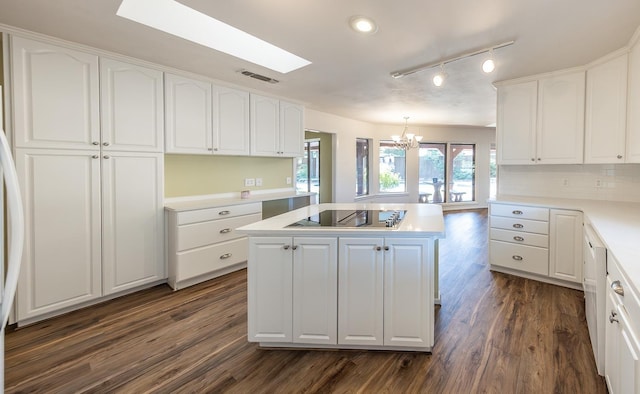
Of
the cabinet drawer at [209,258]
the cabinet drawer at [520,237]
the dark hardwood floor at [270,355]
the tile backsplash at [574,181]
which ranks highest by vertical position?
the tile backsplash at [574,181]

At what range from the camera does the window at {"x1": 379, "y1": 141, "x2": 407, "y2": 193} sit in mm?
7832

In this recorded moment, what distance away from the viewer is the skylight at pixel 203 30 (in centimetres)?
236

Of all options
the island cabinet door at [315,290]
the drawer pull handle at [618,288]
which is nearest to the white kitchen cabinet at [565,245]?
the drawer pull handle at [618,288]

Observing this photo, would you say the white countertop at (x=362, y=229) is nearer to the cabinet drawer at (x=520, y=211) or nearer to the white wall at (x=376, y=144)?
the cabinet drawer at (x=520, y=211)

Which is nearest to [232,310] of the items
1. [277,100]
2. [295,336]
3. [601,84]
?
[295,336]

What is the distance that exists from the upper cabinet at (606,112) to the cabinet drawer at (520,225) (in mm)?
814

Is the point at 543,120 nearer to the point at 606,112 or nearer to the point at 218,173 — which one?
the point at 606,112

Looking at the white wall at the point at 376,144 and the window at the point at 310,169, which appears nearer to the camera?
the white wall at the point at 376,144

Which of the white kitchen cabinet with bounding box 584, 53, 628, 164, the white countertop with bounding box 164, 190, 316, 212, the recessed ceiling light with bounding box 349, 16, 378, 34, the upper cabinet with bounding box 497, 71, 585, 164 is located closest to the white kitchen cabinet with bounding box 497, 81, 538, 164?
the upper cabinet with bounding box 497, 71, 585, 164

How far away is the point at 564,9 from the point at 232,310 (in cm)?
339

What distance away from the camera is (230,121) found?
388 centimetres

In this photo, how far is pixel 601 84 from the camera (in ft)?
10.2

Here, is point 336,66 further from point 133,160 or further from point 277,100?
point 133,160

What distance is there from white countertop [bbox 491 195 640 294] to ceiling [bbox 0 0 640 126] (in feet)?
4.67
